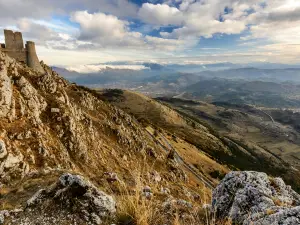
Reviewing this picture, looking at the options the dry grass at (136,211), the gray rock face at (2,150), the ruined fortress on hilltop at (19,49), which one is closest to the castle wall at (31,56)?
the ruined fortress on hilltop at (19,49)

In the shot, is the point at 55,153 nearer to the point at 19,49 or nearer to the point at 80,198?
the point at 80,198

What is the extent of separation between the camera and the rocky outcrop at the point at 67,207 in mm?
7250

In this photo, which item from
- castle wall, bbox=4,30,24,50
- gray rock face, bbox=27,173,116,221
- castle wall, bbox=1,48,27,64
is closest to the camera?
gray rock face, bbox=27,173,116,221

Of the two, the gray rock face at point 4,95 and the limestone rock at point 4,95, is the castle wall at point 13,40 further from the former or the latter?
the limestone rock at point 4,95

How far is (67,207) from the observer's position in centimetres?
770

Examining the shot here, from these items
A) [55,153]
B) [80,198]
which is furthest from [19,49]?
[80,198]

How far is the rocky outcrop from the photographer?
23.8 feet

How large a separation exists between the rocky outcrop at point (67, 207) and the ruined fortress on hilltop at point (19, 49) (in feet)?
188

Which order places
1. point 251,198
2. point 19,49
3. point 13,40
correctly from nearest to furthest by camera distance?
point 251,198
point 13,40
point 19,49

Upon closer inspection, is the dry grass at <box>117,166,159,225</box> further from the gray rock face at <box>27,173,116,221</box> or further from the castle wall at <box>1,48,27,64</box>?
the castle wall at <box>1,48,27,64</box>

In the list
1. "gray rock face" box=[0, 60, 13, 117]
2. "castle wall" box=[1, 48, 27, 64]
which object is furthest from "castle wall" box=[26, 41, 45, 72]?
"gray rock face" box=[0, 60, 13, 117]

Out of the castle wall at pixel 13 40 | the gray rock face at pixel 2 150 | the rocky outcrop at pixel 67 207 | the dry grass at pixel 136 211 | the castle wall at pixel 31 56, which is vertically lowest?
the gray rock face at pixel 2 150

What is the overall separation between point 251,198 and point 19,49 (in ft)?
209

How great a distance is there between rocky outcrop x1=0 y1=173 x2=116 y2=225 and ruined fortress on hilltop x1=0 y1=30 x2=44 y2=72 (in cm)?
5732
